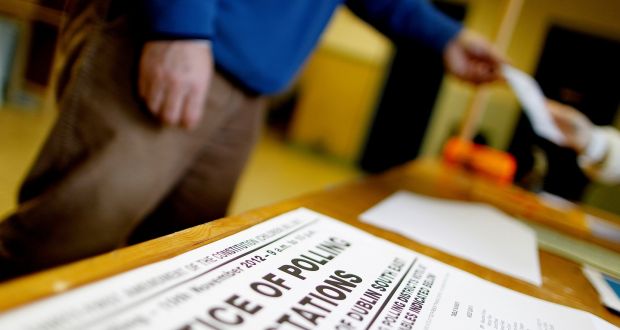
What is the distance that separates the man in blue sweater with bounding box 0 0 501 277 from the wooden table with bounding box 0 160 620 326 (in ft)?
0.74

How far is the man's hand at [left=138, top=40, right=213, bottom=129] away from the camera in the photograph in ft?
1.96

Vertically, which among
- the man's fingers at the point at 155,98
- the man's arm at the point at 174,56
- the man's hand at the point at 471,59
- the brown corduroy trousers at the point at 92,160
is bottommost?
the brown corduroy trousers at the point at 92,160

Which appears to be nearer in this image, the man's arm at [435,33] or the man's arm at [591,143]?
the man's arm at [435,33]

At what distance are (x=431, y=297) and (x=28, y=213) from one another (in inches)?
20.2

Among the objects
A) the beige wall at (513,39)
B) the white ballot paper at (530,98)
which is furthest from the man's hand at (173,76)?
the beige wall at (513,39)

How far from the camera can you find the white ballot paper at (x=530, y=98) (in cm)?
92

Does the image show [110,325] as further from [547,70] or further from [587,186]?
[547,70]

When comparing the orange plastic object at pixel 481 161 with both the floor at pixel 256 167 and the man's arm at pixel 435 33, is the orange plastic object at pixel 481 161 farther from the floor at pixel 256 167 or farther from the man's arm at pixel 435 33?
the floor at pixel 256 167

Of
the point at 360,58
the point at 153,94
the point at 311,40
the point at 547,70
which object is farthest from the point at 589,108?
the point at 153,94

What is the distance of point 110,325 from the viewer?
0.79 ft

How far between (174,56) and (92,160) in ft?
0.58

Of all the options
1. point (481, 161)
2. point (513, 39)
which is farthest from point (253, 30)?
point (513, 39)

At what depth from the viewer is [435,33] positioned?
1.04 metres

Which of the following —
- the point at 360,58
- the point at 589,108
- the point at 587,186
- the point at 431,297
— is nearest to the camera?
the point at 431,297
